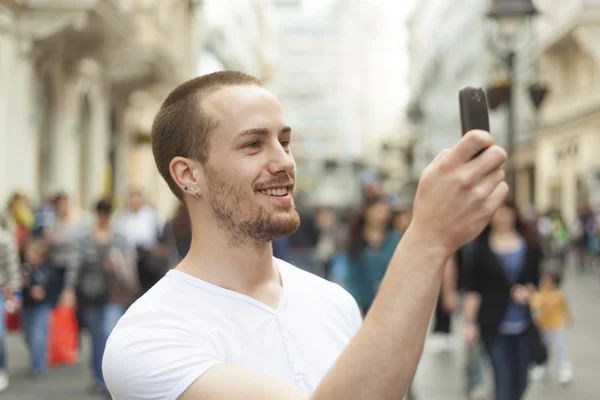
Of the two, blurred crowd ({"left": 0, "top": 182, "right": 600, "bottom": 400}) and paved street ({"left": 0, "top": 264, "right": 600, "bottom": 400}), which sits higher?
blurred crowd ({"left": 0, "top": 182, "right": 600, "bottom": 400})

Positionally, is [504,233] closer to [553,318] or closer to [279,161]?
[553,318]

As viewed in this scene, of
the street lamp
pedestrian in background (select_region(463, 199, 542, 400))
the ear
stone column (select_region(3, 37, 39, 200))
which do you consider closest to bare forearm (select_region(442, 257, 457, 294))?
pedestrian in background (select_region(463, 199, 542, 400))

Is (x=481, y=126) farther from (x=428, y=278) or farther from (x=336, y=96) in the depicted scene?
(x=336, y=96)

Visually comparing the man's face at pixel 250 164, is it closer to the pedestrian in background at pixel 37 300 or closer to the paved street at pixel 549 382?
→ the paved street at pixel 549 382

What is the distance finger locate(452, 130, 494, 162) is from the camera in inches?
48.2

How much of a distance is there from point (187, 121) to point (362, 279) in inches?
248

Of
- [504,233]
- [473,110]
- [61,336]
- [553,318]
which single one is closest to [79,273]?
[61,336]

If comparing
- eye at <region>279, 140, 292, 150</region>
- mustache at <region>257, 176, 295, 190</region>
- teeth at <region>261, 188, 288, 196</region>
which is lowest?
teeth at <region>261, 188, 288, 196</region>

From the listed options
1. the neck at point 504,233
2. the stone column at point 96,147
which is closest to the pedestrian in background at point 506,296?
the neck at point 504,233

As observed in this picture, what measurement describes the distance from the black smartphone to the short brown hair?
690 millimetres

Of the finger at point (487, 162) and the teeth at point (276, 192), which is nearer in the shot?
the finger at point (487, 162)

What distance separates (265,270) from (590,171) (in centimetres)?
3112

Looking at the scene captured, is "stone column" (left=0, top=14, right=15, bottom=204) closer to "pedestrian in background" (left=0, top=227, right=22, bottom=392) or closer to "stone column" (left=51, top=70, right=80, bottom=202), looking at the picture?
"stone column" (left=51, top=70, right=80, bottom=202)

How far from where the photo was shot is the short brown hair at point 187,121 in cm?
189
